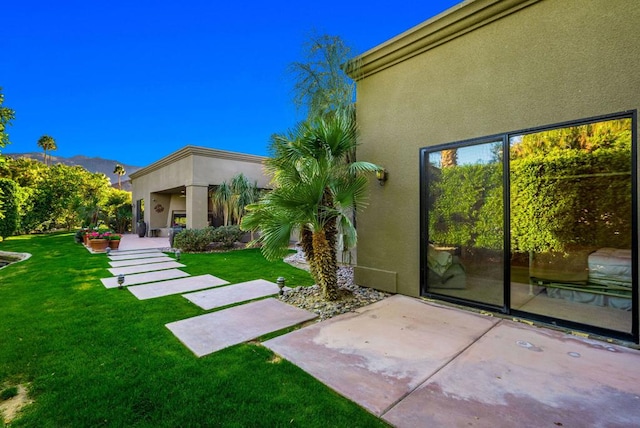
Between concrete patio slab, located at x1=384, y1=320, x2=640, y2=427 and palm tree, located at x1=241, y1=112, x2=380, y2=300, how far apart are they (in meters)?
2.17

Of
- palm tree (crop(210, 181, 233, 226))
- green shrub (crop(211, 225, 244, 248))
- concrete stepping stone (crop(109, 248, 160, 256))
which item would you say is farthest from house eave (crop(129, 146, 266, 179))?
concrete stepping stone (crop(109, 248, 160, 256))

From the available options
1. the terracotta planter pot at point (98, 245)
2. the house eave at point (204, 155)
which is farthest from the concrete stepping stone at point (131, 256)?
the house eave at point (204, 155)

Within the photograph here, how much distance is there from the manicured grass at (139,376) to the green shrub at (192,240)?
6604 millimetres

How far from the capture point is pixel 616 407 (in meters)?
2.12

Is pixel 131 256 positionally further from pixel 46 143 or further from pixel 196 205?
pixel 46 143

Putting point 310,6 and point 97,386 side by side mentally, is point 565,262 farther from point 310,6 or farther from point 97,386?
point 310,6

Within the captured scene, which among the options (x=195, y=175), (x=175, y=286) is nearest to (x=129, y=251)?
(x=195, y=175)

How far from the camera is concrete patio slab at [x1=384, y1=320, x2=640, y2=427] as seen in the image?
202 centimetres

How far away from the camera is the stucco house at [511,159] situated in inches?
134

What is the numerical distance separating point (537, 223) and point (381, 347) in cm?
406

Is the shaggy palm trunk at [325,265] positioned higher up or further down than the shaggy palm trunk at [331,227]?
further down

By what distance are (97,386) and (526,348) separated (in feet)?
14.1

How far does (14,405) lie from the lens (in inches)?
87.8

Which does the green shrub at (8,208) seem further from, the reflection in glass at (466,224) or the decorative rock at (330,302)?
the reflection in glass at (466,224)
